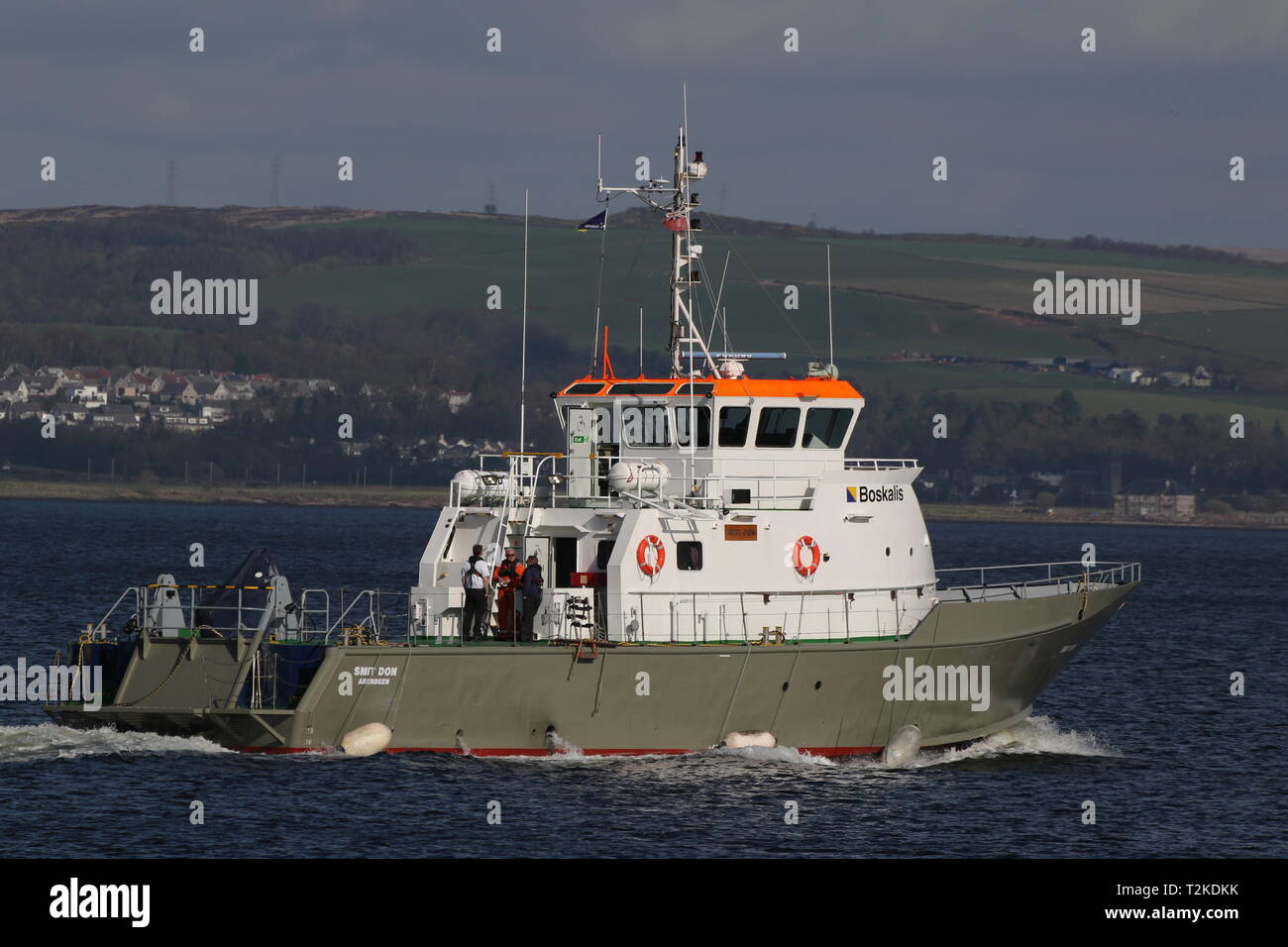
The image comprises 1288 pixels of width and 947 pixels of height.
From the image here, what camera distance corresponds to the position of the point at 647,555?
23.5 meters

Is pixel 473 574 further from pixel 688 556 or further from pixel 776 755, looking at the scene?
pixel 776 755

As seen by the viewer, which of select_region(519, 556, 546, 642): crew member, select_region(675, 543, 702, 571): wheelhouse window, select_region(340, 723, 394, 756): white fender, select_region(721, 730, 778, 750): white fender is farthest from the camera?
select_region(675, 543, 702, 571): wheelhouse window

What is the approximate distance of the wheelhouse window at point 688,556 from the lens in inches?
939

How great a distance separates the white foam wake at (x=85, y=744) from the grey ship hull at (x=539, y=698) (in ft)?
0.48

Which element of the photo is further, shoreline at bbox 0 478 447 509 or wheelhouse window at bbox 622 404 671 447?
shoreline at bbox 0 478 447 509

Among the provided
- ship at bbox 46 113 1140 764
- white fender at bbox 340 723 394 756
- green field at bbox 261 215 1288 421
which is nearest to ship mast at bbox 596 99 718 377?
ship at bbox 46 113 1140 764

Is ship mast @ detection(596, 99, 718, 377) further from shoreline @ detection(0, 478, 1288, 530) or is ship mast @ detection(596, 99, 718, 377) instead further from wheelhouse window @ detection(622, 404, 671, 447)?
shoreline @ detection(0, 478, 1288, 530)

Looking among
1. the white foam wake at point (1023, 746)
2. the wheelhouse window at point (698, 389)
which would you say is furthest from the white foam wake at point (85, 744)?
the white foam wake at point (1023, 746)

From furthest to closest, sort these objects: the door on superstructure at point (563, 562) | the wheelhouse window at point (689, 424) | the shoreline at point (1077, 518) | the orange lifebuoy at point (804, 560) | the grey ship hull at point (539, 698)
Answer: the shoreline at point (1077, 518)
the wheelhouse window at point (689, 424)
the door on superstructure at point (563, 562)
the orange lifebuoy at point (804, 560)
the grey ship hull at point (539, 698)

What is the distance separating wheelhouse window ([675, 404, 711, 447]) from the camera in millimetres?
24797

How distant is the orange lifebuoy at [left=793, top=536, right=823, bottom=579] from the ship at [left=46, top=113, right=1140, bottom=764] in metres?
0.03

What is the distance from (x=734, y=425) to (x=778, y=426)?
0.65 m

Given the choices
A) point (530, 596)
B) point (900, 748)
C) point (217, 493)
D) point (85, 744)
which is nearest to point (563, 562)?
point (530, 596)

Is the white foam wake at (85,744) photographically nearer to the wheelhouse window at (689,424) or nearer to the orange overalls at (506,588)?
the orange overalls at (506,588)
